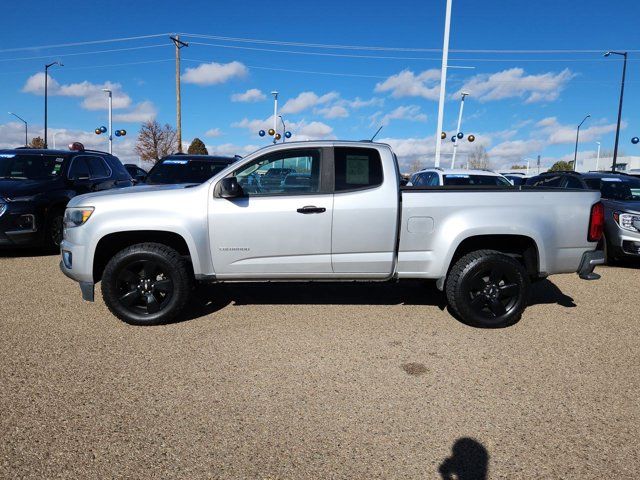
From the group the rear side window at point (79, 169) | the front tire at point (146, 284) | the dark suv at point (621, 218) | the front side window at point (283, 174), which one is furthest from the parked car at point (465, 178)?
the rear side window at point (79, 169)

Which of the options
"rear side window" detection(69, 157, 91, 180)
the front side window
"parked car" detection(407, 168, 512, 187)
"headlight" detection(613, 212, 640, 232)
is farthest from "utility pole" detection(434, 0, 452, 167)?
the front side window

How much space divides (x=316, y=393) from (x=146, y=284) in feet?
7.51

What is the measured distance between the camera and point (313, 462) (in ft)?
8.53

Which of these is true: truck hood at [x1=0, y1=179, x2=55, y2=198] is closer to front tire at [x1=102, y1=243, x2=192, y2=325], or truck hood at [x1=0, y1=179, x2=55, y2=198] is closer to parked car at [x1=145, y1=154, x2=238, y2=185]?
parked car at [x1=145, y1=154, x2=238, y2=185]

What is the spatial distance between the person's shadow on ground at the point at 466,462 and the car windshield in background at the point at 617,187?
7426 millimetres

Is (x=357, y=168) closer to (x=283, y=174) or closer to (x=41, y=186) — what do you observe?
(x=283, y=174)

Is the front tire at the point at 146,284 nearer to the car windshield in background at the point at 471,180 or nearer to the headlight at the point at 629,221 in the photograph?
the car windshield in background at the point at 471,180

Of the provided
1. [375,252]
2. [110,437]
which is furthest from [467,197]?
[110,437]

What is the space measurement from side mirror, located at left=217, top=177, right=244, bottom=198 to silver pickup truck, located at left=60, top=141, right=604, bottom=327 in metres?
0.03

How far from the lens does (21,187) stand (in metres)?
7.81

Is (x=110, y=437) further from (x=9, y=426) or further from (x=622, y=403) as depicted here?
(x=622, y=403)

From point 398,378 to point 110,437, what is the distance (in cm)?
205

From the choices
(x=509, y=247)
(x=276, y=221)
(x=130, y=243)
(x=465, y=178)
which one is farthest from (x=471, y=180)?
(x=130, y=243)

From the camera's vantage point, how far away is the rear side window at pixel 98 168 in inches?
371
